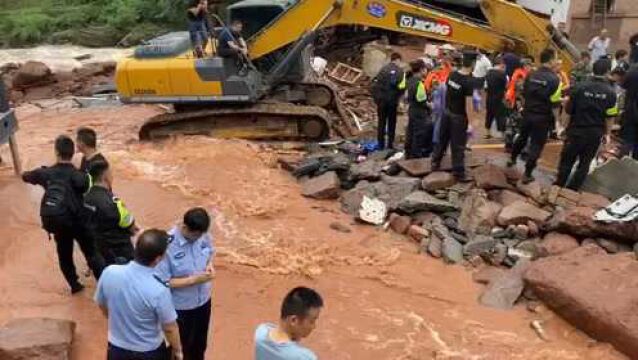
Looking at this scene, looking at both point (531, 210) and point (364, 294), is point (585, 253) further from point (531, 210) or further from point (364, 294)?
point (364, 294)

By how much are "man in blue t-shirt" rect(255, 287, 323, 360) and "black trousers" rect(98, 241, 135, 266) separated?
8.97ft

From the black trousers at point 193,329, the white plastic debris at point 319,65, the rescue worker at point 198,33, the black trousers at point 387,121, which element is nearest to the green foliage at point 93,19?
the white plastic debris at point 319,65

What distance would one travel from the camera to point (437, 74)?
10.9m

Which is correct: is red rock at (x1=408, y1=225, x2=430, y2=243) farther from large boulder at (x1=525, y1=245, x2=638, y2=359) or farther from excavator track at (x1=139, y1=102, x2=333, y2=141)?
excavator track at (x1=139, y1=102, x2=333, y2=141)

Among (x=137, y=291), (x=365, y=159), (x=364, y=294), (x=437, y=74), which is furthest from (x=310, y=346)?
(x=437, y=74)

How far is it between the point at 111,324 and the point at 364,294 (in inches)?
139

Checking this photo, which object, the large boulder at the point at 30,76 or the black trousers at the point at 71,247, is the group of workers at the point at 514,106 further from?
the large boulder at the point at 30,76

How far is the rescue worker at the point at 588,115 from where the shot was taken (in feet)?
26.2

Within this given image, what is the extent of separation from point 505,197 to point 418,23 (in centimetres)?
328

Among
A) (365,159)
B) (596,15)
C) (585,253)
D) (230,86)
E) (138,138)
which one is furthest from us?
(596,15)

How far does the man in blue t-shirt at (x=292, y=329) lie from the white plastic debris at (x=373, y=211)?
5.39 m

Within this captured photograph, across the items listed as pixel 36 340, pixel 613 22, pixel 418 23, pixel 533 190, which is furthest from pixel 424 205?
pixel 613 22

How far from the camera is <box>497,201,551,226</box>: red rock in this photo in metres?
8.16

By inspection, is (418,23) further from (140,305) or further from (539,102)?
(140,305)
